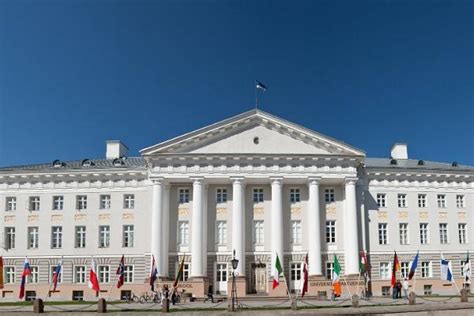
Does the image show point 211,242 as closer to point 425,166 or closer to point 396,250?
point 396,250

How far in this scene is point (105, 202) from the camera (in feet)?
154

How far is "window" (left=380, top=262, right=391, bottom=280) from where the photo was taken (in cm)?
4594

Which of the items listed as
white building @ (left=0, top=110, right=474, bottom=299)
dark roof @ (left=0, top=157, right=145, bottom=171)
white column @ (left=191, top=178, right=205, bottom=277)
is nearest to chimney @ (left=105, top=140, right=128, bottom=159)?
dark roof @ (left=0, top=157, right=145, bottom=171)

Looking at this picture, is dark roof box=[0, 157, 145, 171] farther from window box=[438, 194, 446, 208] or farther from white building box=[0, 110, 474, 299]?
window box=[438, 194, 446, 208]

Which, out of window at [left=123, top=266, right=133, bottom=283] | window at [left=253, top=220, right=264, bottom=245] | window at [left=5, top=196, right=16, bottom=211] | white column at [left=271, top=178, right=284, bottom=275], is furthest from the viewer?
window at [left=5, top=196, right=16, bottom=211]

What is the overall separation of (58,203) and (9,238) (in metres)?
5.36

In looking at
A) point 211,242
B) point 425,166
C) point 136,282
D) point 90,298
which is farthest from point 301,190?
point 90,298

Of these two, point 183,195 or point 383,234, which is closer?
point 183,195

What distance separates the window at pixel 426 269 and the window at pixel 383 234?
3.96 meters

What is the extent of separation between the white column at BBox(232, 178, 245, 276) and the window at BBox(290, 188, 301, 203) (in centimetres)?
475

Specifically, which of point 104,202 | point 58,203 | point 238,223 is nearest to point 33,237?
point 58,203

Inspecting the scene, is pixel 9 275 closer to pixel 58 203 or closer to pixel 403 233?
pixel 58 203

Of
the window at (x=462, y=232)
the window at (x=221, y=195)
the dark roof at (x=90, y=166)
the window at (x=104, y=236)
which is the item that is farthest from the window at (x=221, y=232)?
the window at (x=462, y=232)

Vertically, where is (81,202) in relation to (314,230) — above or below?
above
